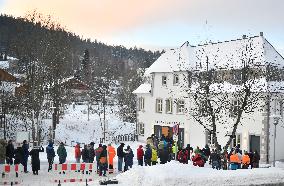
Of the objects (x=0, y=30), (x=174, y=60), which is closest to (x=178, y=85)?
(x=174, y=60)

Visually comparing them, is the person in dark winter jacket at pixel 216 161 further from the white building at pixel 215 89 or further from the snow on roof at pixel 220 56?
the snow on roof at pixel 220 56

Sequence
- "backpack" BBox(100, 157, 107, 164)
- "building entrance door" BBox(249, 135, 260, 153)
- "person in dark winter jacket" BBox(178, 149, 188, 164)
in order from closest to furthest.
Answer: "backpack" BBox(100, 157, 107, 164) < "person in dark winter jacket" BBox(178, 149, 188, 164) < "building entrance door" BBox(249, 135, 260, 153)

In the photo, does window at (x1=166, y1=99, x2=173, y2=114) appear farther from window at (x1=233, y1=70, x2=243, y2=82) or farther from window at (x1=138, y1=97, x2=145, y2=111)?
window at (x1=233, y1=70, x2=243, y2=82)

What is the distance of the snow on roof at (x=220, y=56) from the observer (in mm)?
32750

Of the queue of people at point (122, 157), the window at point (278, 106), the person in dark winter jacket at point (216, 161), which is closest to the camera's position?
the queue of people at point (122, 157)

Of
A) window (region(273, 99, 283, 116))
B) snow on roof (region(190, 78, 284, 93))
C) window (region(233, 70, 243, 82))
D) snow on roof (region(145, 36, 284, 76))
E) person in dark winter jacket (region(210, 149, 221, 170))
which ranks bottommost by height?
person in dark winter jacket (region(210, 149, 221, 170))

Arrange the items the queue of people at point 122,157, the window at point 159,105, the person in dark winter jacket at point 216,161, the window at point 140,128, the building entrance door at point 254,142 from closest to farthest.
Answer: the queue of people at point 122,157 < the person in dark winter jacket at point 216,161 < the building entrance door at point 254,142 < the window at point 159,105 < the window at point 140,128

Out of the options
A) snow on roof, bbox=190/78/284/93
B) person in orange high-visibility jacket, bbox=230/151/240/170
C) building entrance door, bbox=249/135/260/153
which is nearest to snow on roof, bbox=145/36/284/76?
snow on roof, bbox=190/78/284/93

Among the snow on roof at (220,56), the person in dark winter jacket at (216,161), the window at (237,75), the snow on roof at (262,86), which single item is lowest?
the person in dark winter jacket at (216,161)

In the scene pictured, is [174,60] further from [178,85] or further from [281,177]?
[281,177]

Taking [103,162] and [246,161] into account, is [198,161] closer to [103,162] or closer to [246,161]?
[246,161]

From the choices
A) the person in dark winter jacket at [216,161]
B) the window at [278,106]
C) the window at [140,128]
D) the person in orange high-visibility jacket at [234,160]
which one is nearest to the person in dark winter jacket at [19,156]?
the person in dark winter jacket at [216,161]

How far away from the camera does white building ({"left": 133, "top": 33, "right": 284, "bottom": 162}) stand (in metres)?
30.5

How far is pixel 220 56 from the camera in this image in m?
36.1
